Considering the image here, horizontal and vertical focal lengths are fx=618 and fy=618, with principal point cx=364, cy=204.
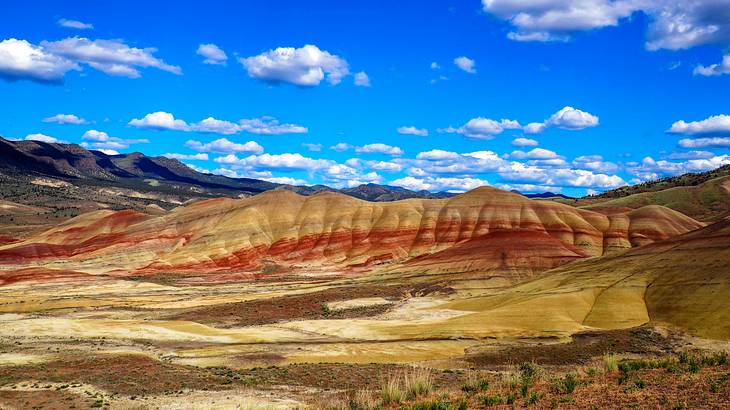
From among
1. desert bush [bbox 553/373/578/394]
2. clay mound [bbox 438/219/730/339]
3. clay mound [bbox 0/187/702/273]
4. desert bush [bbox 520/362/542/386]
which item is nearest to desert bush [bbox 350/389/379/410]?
desert bush [bbox 520/362/542/386]

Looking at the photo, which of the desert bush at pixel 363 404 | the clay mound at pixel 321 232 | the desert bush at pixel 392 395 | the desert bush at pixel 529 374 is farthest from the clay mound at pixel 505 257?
the desert bush at pixel 363 404

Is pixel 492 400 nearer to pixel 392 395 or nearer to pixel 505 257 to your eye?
pixel 392 395

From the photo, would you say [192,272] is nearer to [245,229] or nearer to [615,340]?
[245,229]

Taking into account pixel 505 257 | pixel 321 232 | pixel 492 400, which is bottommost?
pixel 492 400

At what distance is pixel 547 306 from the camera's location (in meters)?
70.2

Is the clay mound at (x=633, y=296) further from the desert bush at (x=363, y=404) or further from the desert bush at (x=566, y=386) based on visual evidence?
the desert bush at (x=363, y=404)

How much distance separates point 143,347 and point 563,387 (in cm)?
3985

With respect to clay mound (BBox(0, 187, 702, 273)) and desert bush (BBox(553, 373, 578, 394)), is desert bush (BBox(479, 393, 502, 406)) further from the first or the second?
clay mound (BBox(0, 187, 702, 273))

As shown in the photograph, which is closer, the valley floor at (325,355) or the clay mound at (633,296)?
the valley floor at (325,355)

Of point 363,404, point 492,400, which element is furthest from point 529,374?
point 363,404

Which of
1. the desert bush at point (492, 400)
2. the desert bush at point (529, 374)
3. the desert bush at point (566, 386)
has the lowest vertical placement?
the desert bush at point (529, 374)

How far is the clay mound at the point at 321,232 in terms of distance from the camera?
149125mm

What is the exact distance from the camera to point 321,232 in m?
172

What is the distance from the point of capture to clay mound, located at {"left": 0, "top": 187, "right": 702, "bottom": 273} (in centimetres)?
14912
